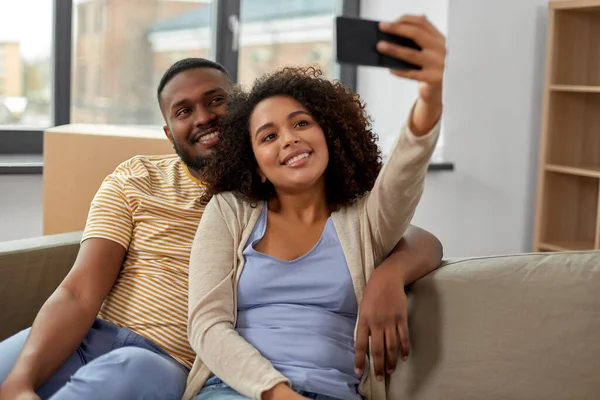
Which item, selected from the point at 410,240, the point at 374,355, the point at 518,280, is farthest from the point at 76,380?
the point at 518,280

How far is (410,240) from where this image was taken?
4.94ft

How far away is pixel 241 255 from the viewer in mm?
1450

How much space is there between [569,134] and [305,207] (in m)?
2.39

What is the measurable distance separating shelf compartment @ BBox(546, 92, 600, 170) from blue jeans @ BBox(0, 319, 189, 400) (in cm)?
251

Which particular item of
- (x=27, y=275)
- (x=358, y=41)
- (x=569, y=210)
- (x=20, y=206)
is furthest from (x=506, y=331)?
(x=569, y=210)

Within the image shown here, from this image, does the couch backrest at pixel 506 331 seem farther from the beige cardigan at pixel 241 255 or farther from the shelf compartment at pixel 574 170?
the shelf compartment at pixel 574 170

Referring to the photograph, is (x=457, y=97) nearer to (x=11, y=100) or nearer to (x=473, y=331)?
(x=11, y=100)

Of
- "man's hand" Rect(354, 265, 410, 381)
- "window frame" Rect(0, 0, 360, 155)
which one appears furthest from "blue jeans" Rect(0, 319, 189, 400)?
"window frame" Rect(0, 0, 360, 155)

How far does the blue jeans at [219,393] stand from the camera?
4.34 ft

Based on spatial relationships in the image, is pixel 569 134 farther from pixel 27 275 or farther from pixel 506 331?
pixel 27 275

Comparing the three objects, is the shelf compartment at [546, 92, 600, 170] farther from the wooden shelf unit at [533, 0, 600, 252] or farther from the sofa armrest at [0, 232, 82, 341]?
the sofa armrest at [0, 232, 82, 341]

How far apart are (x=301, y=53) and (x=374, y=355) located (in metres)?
2.44

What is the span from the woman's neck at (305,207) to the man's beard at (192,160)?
0.84 ft

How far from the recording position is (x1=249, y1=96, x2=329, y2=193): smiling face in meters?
1.44
